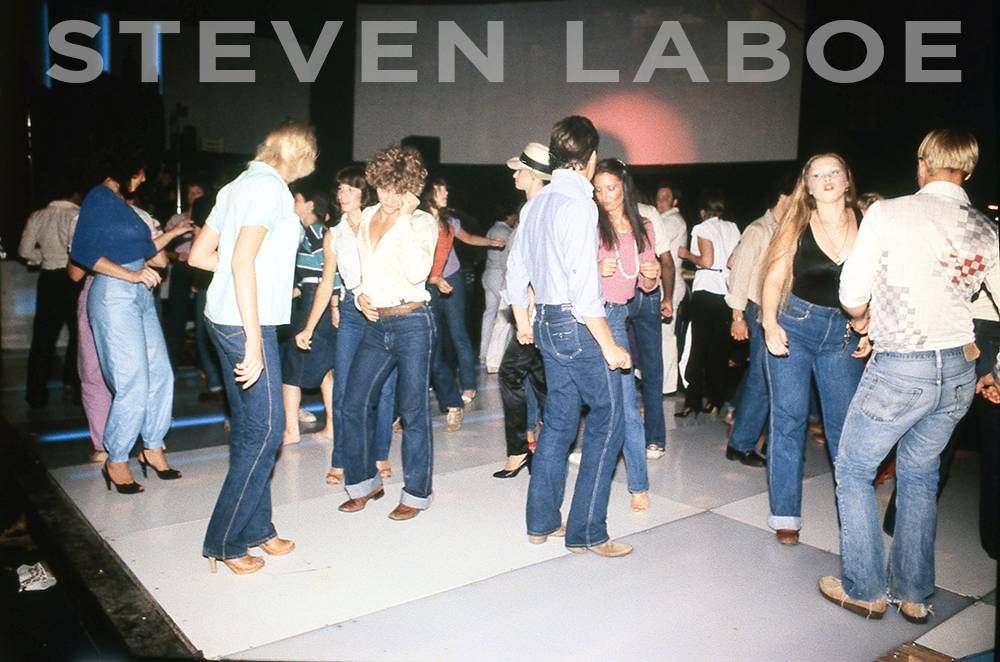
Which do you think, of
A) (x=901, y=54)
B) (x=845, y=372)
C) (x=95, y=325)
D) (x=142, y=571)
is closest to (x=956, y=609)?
(x=845, y=372)

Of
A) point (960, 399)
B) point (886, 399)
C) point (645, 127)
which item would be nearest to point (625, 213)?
point (886, 399)

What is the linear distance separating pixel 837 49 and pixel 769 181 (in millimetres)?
1485

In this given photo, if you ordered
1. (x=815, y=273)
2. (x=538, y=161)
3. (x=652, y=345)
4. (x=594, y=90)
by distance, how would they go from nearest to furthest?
(x=815, y=273) → (x=538, y=161) → (x=652, y=345) → (x=594, y=90)

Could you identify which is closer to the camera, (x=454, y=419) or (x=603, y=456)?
(x=603, y=456)

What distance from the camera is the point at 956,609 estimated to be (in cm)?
278

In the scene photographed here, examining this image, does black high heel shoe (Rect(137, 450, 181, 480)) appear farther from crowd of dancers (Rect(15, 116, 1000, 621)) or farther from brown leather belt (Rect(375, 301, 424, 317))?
brown leather belt (Rect(375, 301, 424, 317))

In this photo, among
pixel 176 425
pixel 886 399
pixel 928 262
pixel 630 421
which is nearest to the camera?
pixel 928 262

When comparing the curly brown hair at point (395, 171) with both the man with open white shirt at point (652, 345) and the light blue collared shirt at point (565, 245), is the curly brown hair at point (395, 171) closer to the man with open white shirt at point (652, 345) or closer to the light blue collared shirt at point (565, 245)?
the light blue collared shirt at point (565, 245)

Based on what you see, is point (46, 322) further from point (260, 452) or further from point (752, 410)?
point (752, 410)

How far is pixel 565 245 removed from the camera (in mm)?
2850

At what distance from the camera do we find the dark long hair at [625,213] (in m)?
3.45

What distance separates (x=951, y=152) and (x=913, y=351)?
65 cm

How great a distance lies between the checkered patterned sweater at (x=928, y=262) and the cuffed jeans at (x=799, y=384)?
61 cm

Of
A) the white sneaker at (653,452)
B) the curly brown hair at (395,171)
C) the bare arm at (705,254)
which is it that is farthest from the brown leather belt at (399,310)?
the bare arm at (705,254)
